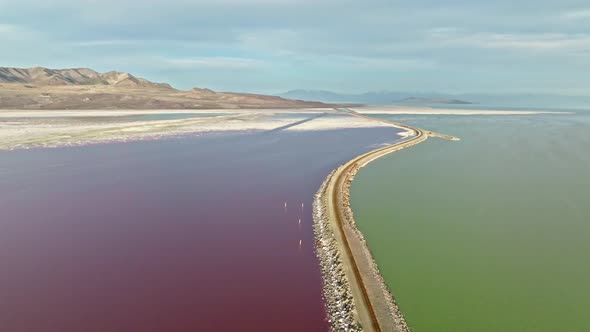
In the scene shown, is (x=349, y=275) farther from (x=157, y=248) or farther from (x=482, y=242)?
(x=157, y=248)

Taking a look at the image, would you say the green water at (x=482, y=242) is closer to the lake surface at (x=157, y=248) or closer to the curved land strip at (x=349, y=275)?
the curved land strip at (x=349, y=275)

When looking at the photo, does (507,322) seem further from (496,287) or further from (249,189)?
(249,189)

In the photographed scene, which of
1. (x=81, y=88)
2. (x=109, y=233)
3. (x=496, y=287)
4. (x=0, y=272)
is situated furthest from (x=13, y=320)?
(x=81, y=88)

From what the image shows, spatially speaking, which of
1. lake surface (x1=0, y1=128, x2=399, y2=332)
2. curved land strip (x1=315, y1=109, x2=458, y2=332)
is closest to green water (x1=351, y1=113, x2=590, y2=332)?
curved land strip (x1=315, y1=109, x2=458, y2=332)

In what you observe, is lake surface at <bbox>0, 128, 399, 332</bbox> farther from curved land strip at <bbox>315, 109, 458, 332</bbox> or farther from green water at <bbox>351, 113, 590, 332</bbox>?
green water at <bbox>351, 113, 590, 332</bbox>

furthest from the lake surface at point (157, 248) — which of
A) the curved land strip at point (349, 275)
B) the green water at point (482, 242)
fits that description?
the green water at point (482, 242)
